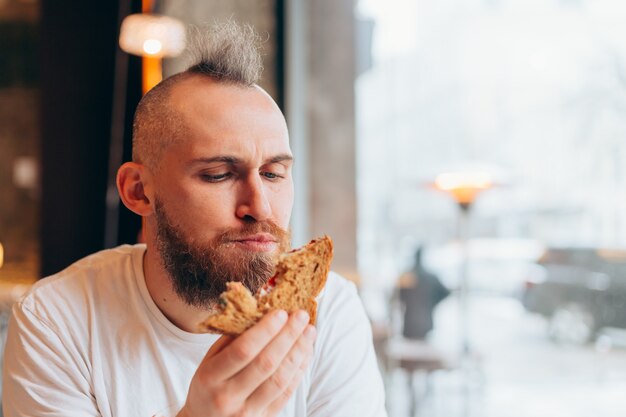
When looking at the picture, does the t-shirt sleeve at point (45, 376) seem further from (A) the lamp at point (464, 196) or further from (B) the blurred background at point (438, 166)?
(A) the lamp at point (464, 196)

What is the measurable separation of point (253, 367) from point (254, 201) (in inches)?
13.1

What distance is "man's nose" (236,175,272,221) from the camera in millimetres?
1216

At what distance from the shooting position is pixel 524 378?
13.0 feet

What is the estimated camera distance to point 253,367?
1.00 metres

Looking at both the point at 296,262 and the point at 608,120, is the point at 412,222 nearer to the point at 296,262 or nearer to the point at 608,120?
the point at 608,120

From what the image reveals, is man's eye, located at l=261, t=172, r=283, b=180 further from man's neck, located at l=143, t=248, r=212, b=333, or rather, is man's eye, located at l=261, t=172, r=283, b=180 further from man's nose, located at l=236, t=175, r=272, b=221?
man's neck, located at l=143, t=248, r=212, b=333

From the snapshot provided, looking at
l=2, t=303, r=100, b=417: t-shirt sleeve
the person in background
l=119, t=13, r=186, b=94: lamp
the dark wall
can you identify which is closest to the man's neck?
l=2, t=303, r=100, b=417: t-shirt sleeve

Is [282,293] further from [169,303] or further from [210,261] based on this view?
[169,303]

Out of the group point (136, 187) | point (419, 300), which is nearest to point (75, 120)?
point (419, 300)

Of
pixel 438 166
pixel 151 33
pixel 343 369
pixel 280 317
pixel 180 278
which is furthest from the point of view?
pixel 438 166

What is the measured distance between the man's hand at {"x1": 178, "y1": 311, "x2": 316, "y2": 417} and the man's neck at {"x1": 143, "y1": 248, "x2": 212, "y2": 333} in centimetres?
34

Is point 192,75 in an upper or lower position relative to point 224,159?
upper

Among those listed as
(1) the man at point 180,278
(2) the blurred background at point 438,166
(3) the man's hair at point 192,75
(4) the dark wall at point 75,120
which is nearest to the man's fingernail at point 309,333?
(1) the man at point 180,278

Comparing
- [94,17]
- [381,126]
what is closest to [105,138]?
[94,17]
